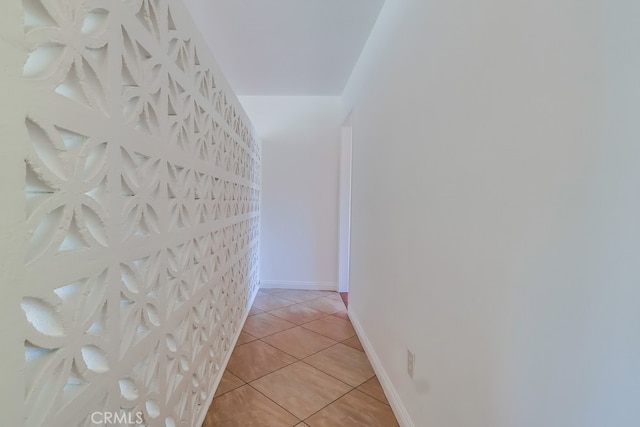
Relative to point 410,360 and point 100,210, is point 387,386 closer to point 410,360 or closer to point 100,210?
point 410,360

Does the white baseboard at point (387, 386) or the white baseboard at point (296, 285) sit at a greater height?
the white baseboard at point (387, 386)

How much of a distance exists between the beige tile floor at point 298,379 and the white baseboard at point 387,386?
0.12ft

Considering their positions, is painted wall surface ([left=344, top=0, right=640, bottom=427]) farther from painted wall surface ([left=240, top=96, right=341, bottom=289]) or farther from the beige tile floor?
painted wall surface ([left=240, top=96, right=341, bottom=289])

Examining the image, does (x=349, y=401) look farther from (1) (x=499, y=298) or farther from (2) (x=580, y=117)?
(2) (x=580, y=117)

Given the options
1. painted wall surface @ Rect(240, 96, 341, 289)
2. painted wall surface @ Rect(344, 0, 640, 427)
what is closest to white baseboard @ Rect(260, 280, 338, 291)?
painted wall surface @ Rect(240, 96, 341, 289)

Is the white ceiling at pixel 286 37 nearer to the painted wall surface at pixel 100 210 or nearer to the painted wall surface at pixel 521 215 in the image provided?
the painted wall surface at pixel 521 215

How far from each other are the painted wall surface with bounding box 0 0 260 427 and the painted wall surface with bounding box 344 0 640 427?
96cm

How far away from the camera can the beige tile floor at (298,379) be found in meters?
1.52

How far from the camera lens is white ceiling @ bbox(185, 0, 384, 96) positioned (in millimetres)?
1988

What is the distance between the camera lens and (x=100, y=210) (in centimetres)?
64

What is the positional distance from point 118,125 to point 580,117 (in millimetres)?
986

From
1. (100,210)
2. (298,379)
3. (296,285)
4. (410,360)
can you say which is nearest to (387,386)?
(410,360)

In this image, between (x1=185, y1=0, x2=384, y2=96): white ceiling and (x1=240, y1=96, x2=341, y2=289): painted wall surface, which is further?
(x1=240, y1=96, x2=341, y2=289): painted wall surface

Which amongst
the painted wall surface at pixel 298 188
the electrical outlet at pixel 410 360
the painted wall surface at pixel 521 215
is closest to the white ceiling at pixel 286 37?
the painted wall surface at pixel 298 188
